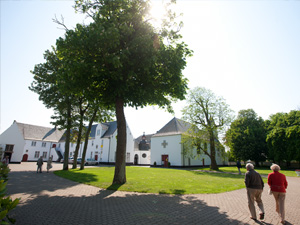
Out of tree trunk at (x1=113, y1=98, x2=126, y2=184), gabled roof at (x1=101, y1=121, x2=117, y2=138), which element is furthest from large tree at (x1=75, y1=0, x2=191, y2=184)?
gabled roof at (x1=101, y1=121, x2=117, y2=138)

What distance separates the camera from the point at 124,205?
7.15 m

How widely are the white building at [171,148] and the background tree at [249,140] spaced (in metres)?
Result: 8.98

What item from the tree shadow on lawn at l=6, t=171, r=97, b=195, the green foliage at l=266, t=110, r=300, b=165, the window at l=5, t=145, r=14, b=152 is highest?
the green foliage at l=266, t=110, r=300, b=165

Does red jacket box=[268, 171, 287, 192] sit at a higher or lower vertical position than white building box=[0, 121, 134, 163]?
lower

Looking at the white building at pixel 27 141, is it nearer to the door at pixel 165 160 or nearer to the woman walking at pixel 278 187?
the door at pixel 165 160

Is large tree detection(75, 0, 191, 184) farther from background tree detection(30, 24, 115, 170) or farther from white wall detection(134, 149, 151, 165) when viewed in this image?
white wall detection(134, 149, 151, 165)

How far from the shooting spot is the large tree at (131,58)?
1069 centimetres

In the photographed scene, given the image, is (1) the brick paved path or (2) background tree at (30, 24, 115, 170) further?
(2) background tree at (30, 24, 115, 170)

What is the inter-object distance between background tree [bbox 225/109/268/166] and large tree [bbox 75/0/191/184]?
112 feet

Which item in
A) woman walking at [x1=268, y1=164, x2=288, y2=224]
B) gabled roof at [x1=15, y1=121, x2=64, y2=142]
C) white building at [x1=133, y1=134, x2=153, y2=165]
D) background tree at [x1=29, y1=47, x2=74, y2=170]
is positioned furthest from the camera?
gabled roof at [x1=15, y1=121, x2=64, y2=142]

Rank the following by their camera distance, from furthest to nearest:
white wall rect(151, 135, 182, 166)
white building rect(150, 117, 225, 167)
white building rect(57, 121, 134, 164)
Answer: white building rect(57, 121, 134, 164) < white wall rect(151, 135, 182, 166) < white building rect(150, 117, 225, 167)

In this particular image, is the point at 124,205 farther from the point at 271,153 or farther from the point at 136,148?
the point at 136,148

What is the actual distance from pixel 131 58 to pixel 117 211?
9.05 m

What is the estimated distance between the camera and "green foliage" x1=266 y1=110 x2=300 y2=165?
3372 cm
